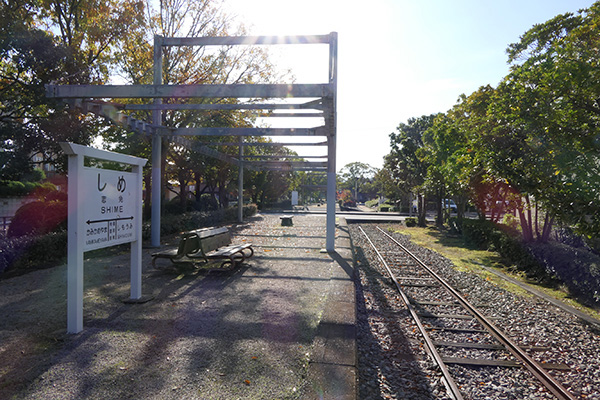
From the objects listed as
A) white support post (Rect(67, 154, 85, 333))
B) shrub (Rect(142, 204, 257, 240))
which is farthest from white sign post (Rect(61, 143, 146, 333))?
shrub (Rect(142, 204, 257, 240))

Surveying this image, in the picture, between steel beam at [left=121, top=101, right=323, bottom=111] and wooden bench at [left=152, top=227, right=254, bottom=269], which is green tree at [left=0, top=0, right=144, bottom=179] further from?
wooden bench at [left=152, top=227, right=254, bottom=269]

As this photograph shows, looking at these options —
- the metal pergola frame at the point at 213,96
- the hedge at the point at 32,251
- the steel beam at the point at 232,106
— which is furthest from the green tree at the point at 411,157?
the hedge at the point at 32,251

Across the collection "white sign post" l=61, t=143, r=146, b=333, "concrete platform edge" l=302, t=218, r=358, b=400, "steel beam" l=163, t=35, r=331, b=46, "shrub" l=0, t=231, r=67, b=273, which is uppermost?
"steel beam" l=163, t=35, r=331, b=46

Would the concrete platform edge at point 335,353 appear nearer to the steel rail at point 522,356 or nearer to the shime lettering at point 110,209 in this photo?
the steel rail at point 522,356

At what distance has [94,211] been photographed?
14.3 ft

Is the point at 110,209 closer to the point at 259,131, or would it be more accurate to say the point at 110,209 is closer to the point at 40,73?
the point at 259,131

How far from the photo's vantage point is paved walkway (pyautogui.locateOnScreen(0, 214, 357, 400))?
3.12 m

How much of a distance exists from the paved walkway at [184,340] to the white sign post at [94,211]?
61 centimetres

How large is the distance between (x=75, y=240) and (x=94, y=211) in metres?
0.41

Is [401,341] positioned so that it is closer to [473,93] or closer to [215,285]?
[215,285]

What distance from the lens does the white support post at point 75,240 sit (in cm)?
405

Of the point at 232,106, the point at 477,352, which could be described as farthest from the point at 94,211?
the point at 477,352

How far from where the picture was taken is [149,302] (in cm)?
557

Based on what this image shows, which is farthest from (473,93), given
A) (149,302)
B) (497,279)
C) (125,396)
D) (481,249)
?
(125,396)
